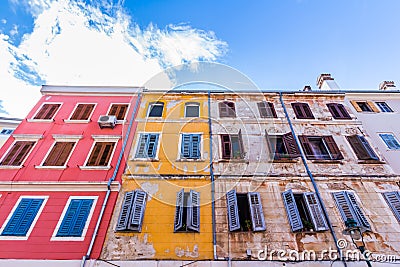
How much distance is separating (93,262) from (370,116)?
1587cm

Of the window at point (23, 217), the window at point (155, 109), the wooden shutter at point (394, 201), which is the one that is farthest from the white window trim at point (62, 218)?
the wooden shutter at point (394, 201)

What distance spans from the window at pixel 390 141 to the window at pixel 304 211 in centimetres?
600

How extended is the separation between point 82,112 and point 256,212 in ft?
36.0

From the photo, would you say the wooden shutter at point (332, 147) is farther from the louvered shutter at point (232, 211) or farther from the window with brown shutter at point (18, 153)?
the window with brown shutter at point (18, 153)

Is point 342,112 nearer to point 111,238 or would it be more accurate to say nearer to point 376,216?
point 376,216

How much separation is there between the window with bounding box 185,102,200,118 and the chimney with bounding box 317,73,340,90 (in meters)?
9.36

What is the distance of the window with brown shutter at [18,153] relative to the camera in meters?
12.1

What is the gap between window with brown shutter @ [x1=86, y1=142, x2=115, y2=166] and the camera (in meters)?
12.2

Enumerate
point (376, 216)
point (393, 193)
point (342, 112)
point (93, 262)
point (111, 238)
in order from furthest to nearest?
point (342, 112), point (393, 193), point (376, 216), point (111, 238), point (93, 262)

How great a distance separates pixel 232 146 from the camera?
13273mm

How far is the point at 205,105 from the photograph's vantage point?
50.9 feet

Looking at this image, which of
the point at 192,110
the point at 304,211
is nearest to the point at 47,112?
the point at 192,110

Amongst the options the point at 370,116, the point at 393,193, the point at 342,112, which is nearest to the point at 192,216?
the point at 393,193

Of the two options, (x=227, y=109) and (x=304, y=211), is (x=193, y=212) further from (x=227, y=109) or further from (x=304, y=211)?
(x=227, y=109)
